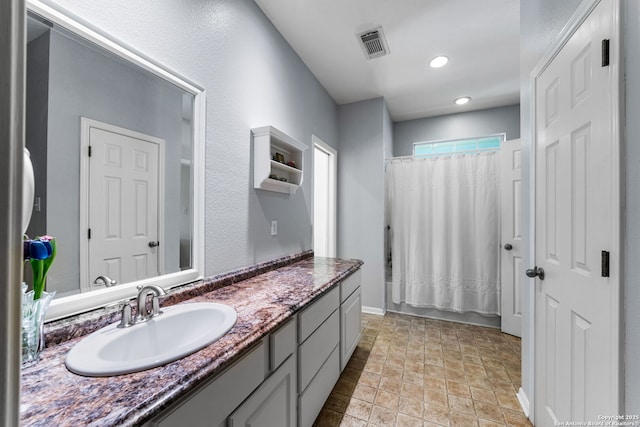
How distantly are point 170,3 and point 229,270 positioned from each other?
139 centimetres

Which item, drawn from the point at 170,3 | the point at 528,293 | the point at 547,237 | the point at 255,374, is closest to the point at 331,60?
the point at 170,3

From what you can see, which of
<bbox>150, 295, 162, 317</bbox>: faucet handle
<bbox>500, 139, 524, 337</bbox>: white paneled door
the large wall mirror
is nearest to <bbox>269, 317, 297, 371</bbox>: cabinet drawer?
<bbox>150, 295, 162, 317</bbox>: faucet handle

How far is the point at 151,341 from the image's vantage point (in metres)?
0.98

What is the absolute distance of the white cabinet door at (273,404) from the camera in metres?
0.90

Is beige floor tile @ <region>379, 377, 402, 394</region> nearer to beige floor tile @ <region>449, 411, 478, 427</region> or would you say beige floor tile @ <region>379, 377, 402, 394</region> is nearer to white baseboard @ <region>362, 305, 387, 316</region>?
beige floor tile @ <region>449, 411, 478, 427</region>

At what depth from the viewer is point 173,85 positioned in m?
1.28

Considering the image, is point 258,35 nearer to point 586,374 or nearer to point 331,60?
point 331,60

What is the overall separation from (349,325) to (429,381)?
26.7 inches

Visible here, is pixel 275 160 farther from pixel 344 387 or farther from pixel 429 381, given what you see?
pixel 429 381

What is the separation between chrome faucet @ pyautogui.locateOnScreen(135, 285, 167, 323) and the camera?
0.99m

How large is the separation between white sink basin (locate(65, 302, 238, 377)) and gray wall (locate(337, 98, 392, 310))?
2.39 meters

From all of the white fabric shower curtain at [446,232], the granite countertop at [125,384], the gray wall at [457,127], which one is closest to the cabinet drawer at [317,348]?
the granite countertop at [125,384]

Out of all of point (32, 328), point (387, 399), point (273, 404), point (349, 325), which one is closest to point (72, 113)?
point (32, 328)

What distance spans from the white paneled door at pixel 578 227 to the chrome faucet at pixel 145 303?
1588 mm
